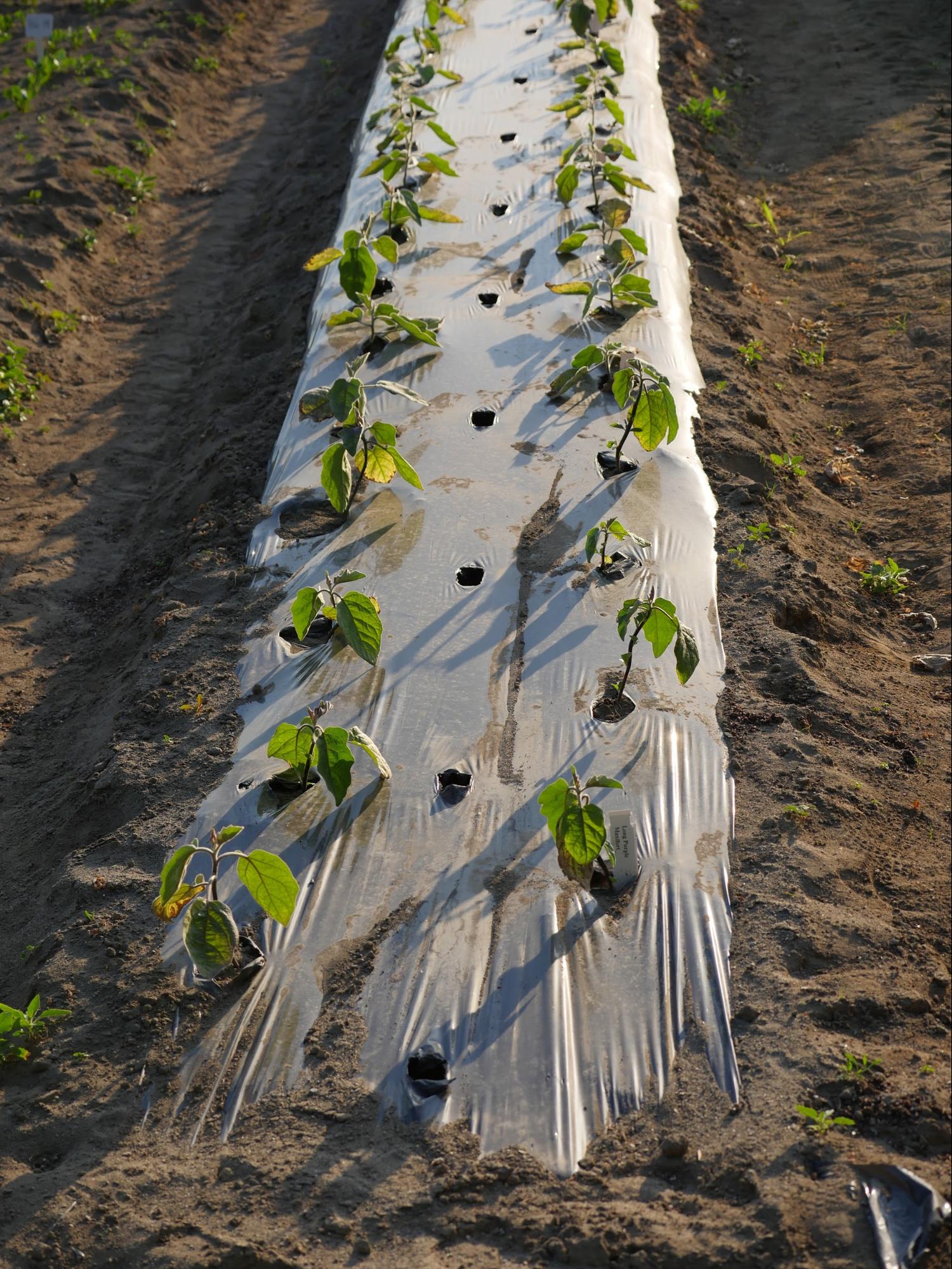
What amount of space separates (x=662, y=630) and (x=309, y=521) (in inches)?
58.1

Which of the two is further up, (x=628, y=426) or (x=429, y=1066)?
(x=628, y=426)

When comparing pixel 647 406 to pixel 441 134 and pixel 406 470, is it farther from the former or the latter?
pixel 441 134

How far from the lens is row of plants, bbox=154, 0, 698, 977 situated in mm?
2695

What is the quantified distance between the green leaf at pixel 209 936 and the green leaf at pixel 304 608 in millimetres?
974

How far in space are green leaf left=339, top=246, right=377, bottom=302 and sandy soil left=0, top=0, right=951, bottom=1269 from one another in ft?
1.89

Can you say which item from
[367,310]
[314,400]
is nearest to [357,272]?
[367,310]

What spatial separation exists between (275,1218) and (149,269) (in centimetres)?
578

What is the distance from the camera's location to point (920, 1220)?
2.11m

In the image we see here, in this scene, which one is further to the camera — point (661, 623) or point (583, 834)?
point (661, 623)

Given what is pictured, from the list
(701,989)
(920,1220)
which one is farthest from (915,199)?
(920,1220)

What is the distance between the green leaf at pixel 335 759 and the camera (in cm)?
291

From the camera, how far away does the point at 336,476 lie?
3785 mm

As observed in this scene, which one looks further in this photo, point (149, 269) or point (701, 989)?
point (149, 269)

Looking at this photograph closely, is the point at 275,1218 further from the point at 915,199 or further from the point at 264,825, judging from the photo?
the point at 915,199
